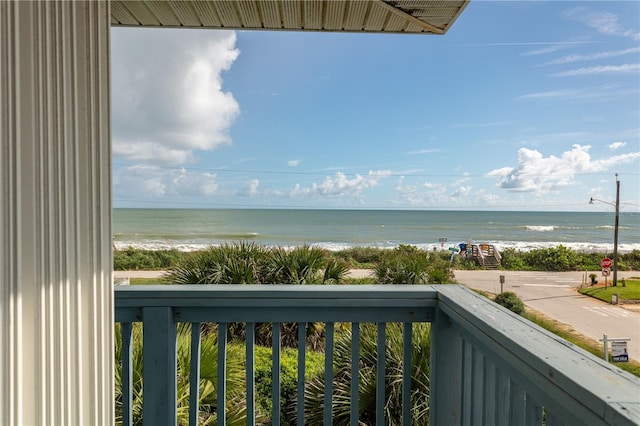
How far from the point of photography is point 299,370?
1.36 meters

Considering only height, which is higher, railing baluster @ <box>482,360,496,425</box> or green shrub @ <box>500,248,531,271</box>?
railing baluster @ <box>482,360,496,425</box>

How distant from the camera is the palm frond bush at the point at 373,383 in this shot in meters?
3.06

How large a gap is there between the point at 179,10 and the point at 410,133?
117 feet

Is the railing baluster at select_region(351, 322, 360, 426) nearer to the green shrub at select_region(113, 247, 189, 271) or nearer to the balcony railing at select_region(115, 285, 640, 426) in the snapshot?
the balcony railing at select_region(115, 285, 640, 426)

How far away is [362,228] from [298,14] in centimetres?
2866

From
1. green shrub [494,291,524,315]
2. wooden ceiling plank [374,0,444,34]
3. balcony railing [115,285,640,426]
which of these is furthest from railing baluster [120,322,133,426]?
green shrub [494,291,524,315]

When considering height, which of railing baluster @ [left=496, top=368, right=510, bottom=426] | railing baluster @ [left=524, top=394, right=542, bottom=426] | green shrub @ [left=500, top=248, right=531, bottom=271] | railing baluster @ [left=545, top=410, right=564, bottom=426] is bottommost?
Result: green shrub @ [left=500, top=248, right=531, bottom=271]

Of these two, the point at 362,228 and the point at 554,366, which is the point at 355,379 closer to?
the point at 554,366

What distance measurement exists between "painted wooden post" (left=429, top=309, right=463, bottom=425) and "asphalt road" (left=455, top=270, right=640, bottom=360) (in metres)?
3.79

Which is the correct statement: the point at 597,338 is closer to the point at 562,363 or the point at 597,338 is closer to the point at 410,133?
the point at 562,363

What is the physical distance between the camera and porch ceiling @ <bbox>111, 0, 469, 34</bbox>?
63.9 inches

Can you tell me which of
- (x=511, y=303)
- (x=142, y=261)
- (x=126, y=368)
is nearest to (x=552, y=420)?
(x=126, y=368)

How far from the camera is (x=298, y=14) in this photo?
5.75 feet

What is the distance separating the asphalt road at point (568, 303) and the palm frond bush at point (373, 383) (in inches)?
95.4
